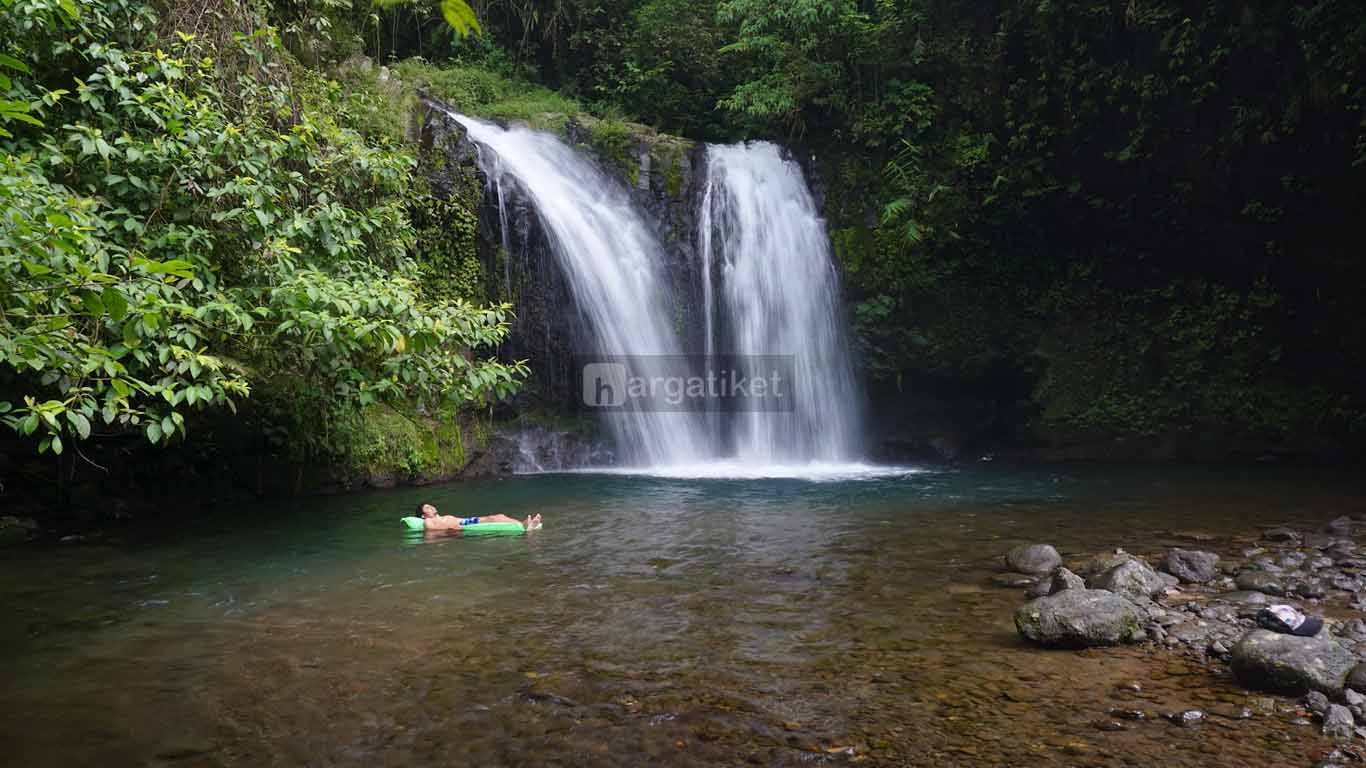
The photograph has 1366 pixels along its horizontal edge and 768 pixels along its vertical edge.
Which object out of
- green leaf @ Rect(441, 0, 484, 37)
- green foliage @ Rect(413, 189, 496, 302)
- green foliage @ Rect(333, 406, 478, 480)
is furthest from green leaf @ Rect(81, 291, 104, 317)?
green foliage @ Rect(413, 189, 496, 302)

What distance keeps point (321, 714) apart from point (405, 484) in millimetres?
7821

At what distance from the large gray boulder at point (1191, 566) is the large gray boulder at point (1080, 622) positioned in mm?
1422

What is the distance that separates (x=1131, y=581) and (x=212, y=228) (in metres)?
7.22

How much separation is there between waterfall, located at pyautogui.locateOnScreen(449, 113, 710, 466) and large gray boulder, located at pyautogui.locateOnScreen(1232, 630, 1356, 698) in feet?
34.1

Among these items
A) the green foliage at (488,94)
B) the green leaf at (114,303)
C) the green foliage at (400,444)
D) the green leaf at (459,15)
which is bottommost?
the green foliage at (400,444)

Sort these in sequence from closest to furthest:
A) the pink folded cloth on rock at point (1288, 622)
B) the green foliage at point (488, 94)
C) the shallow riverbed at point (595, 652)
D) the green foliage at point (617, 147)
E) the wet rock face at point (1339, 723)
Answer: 1. the wet rock face at point (1339, 723)
2. the shallow riverbed at point (595, 652)
3. the pink folded cloth on rock at point (1288, 622)
4. the green foliage at point (617, 147)
5. the green foliage at point (488, 94)

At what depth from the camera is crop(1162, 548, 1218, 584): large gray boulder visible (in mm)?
5996

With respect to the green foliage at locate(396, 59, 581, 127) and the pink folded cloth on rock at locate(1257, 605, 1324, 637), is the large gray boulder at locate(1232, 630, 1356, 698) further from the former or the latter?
the green foliage at locate(396, 59, 581, 127)

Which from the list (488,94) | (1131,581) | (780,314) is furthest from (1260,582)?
(488,94)

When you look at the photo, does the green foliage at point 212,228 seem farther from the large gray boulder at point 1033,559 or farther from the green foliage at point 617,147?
the green foliage at point 617,147

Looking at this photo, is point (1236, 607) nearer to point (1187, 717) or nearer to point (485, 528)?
point (1187, 717)

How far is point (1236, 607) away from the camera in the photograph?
5281mm

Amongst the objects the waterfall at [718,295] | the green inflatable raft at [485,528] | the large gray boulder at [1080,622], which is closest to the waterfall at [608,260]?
the waterfall at [718,295]

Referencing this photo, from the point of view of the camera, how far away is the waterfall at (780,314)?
48.5 ft
